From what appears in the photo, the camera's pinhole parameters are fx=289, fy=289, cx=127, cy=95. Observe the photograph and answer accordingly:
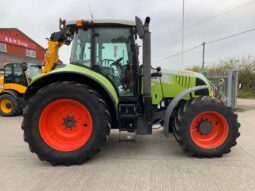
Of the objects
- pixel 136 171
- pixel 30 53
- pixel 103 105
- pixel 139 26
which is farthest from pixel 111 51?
pixel 30 53

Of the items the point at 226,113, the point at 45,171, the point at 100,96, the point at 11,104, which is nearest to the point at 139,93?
the point at 100,96

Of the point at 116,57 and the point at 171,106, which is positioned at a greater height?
the point at 116,57

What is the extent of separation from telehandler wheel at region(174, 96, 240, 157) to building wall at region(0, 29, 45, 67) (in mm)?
30836

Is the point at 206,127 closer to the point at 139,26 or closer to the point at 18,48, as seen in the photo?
the point at 139,26

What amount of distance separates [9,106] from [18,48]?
94.8 ft

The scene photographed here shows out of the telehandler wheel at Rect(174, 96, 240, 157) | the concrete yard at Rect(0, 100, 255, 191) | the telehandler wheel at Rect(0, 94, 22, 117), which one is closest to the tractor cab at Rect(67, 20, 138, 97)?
the telehandler wheel at Rect(174, 96, 240, 157)

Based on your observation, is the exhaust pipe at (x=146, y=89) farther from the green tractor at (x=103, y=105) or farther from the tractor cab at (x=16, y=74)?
the tractor cab at (x=16, y=74)

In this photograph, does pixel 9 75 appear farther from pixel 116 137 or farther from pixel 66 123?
pixel 66 123

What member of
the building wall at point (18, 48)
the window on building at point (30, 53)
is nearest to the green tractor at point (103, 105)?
the building wall at point (18, 48)

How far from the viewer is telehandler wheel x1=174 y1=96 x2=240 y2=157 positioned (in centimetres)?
475

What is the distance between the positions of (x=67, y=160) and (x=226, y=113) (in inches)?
106

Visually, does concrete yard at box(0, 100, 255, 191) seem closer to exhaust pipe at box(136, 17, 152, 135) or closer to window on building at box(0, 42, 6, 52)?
exhaust pipe at box(136, 17, 152, 135)

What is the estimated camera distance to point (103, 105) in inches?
179

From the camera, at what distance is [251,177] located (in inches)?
154
